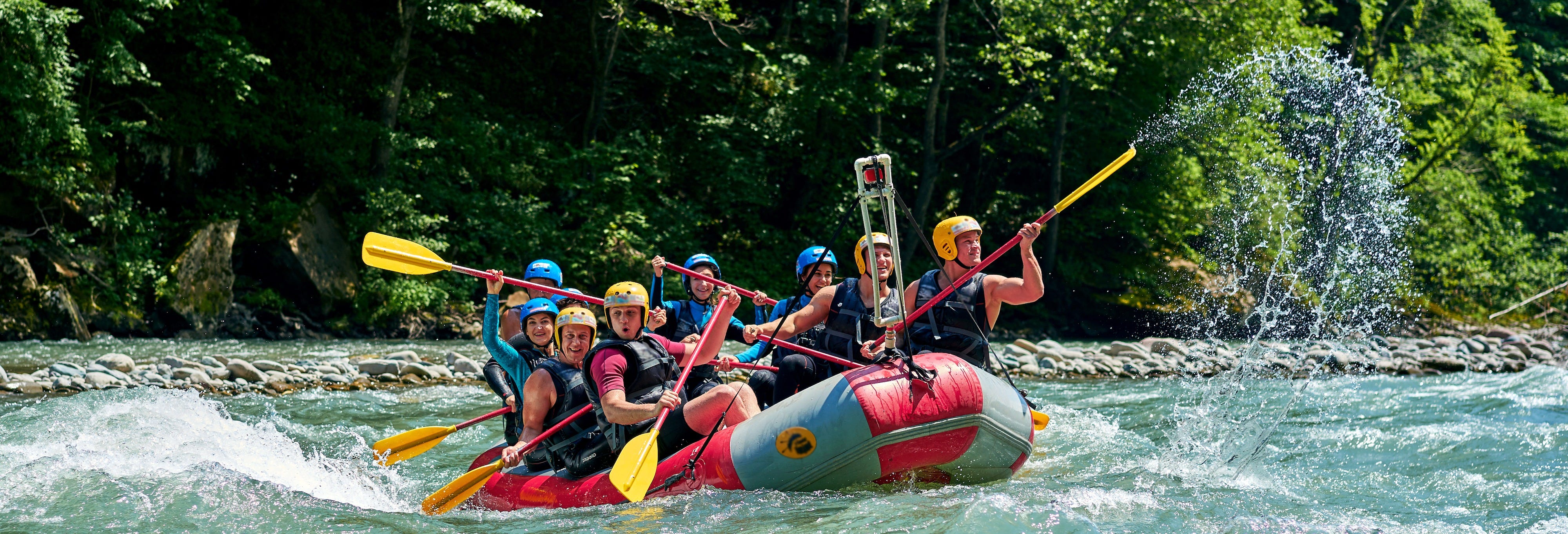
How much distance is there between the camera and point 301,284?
13906 mm

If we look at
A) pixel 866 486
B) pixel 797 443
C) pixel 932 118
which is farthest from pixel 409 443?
pixel 932 118

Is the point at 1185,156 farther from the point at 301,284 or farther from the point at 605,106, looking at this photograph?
the point at 301,284

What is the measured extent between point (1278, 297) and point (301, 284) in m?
14.1

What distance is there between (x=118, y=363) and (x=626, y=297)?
6966 millimetres

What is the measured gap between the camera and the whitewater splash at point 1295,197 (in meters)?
16.5

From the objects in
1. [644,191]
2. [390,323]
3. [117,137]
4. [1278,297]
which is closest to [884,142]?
[644,191]

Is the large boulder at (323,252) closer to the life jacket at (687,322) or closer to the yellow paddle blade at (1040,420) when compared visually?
the life jacket at (687,322)

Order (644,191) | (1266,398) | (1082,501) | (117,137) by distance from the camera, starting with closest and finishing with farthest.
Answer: (1082,501) < (1266,398) < (117,137) < (644,191)

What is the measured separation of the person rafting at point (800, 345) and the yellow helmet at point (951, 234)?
56 centimetres

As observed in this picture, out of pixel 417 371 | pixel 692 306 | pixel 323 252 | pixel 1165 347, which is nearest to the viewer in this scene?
pixel 692 306

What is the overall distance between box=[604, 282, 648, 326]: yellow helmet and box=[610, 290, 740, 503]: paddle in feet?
1.23

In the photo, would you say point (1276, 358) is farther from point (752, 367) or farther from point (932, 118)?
point (752, 367)

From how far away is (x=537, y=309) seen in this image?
5.89 metres

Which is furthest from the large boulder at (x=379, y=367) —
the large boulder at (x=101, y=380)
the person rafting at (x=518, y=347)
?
the person rafting at (x=518, y=347)
